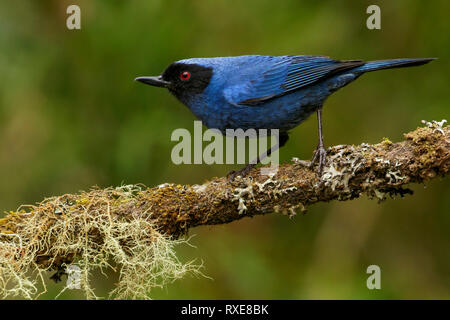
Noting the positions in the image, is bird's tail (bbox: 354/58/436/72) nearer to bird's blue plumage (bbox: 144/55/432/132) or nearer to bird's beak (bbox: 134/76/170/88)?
bird's blue plumage (bbox: 144/55/432/132)

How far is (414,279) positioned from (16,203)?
12.2 feet

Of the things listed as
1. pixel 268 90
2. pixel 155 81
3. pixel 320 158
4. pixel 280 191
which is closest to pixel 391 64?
pixel 268 90

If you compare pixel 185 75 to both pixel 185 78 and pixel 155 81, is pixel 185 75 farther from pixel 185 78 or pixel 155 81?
pixel 155 81

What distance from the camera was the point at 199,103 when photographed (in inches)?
188

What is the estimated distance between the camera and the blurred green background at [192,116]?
5391 millimetres

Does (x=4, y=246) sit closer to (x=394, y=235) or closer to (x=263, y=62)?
(x=263, y=62)

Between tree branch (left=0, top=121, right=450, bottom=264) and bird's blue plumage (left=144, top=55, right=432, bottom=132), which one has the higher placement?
bird's blue plumage (left=144, top=55, right=432, bottom=132)

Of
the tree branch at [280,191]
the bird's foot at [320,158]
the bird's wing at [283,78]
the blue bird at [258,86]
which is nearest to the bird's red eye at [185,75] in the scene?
the blue bird at [258,86]

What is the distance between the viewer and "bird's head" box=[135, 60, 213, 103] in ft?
15.8

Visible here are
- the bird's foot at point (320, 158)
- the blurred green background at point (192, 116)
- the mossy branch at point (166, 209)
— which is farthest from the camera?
the blurred green background at point (192, 116)

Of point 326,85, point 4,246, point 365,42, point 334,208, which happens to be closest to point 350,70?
point 326,85

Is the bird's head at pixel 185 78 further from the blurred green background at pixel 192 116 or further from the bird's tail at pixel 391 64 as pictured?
the bird's tail at pixel 391 64

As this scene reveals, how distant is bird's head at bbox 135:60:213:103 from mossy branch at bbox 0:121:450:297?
1.22 metres

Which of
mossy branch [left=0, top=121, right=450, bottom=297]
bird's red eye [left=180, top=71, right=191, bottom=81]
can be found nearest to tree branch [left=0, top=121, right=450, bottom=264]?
mossy branch [left=0, top=121, right=450, bottom=297]
